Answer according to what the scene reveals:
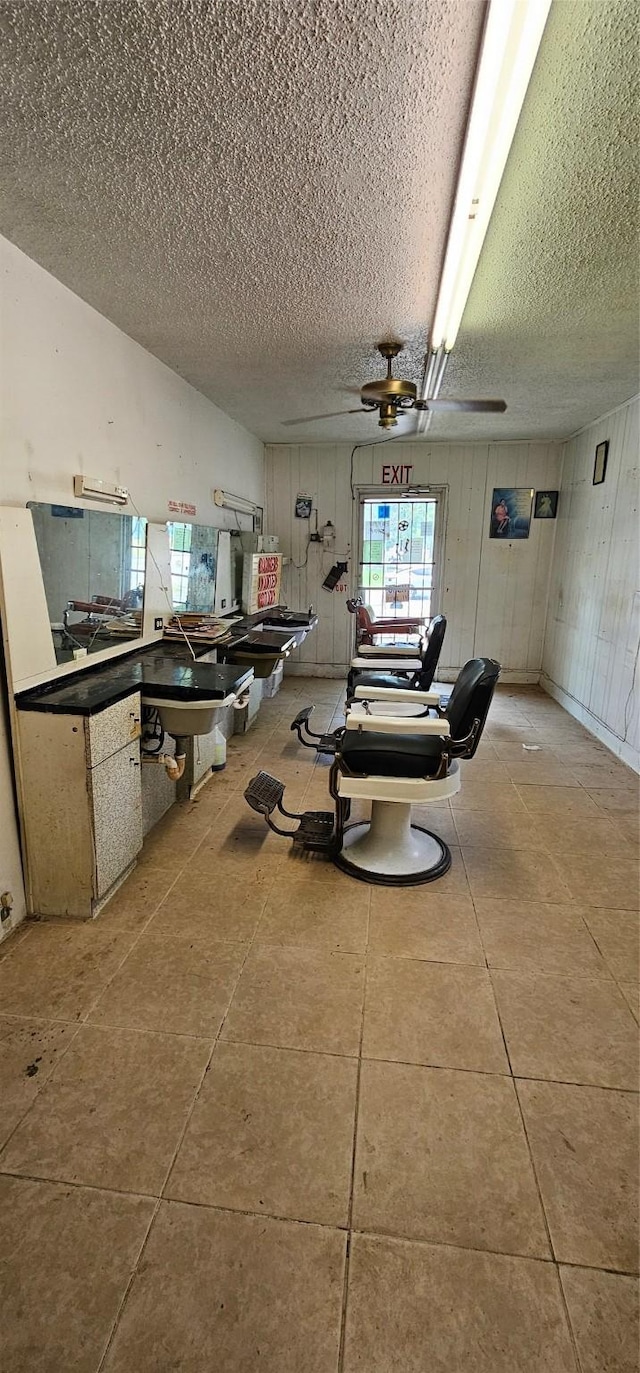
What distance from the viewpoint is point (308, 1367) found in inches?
40.0

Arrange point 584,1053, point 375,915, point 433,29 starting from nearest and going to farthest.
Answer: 1. point 433,29
2. point 584,1053
3. point 375,915

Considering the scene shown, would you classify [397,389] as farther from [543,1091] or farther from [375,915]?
[543,1091]

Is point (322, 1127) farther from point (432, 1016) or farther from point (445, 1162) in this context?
point (432, 1016)

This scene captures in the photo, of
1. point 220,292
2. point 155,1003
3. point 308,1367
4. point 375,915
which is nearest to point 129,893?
point 155,1003

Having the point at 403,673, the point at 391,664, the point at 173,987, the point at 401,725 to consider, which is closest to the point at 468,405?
the point at 391,664

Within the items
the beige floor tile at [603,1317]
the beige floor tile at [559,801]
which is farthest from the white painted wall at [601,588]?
the beige floor tile at [603,1317]

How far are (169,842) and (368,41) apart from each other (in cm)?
280

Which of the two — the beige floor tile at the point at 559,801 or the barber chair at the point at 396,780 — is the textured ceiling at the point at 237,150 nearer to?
the barber chair at the point at 396,780

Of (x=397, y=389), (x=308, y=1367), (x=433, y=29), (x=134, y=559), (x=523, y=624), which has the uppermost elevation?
(x=433, y=29)

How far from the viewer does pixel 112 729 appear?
7.23 feet

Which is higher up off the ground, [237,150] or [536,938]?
[237,150]

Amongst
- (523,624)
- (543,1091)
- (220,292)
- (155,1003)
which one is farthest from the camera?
(523,624)

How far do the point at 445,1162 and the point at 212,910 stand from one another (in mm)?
1205

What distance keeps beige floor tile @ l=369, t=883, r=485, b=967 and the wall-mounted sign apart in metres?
4.58
